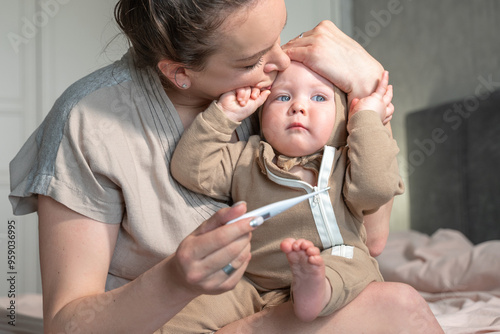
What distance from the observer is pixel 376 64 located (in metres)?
1.26

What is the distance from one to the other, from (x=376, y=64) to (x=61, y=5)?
2833mm

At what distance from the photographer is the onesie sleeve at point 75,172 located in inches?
41.6

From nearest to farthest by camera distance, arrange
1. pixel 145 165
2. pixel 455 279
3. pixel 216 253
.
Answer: pixel 216 253, pixel 145 165, pixel 455 279

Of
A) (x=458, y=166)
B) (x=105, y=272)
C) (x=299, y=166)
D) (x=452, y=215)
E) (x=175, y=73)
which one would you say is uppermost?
(x=175, y=73)

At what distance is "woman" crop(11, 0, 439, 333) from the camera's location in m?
0.99

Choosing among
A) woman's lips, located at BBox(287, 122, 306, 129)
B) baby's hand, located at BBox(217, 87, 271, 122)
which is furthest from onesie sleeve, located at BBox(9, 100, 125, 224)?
woman's lips, located at BBox(287, 122, 306, 129)

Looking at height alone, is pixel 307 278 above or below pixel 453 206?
above

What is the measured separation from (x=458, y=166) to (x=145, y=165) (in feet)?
8.08

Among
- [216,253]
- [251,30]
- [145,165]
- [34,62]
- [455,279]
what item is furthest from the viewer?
[34,62]

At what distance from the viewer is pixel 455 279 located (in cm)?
197

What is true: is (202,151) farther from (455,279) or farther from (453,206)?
(453,206)

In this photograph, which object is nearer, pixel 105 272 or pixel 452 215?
pixel 105 272

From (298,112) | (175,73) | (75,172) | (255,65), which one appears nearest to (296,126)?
(298,112)

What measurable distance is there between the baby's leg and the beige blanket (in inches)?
22.1
